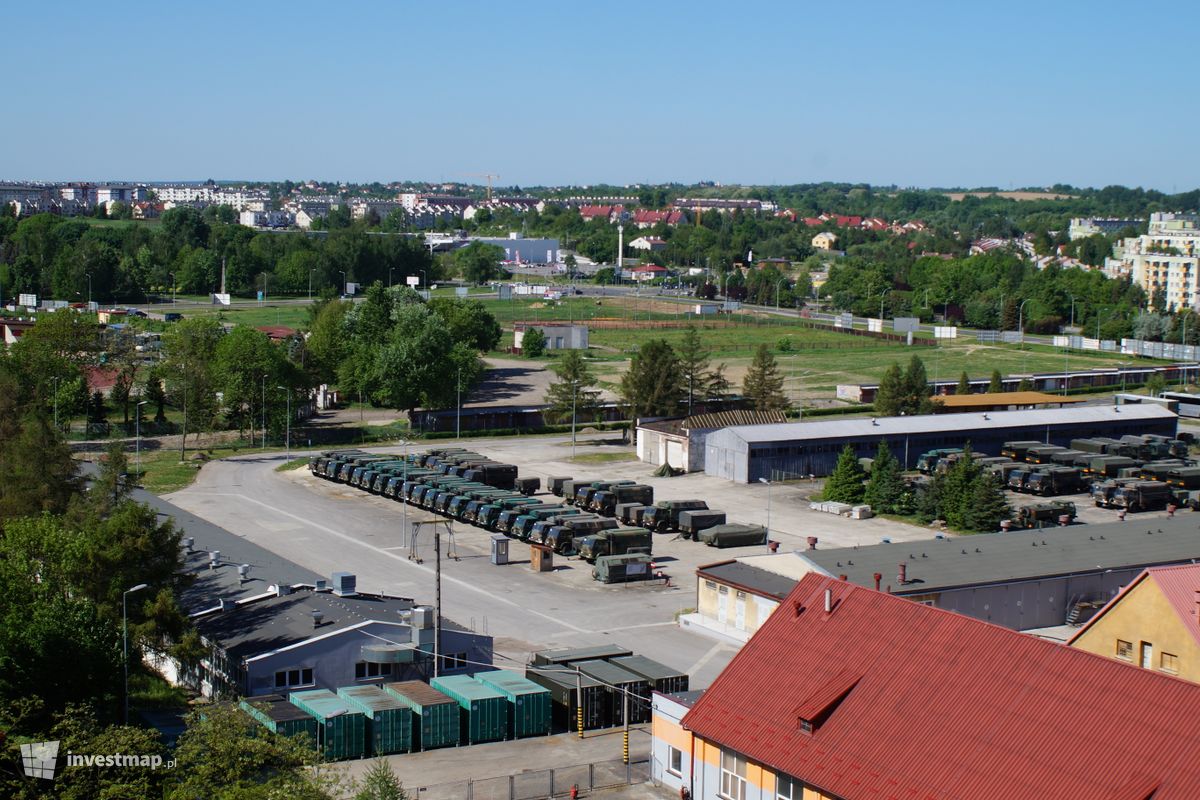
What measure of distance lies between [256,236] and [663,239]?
230 ft

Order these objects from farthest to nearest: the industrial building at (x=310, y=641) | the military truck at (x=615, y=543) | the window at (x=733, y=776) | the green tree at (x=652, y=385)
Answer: the green tree at (x=652, y=385) → the military truck at (x=615, y=543) → the industrial building at (x=310, y=641) → the window at (x=733, y=776)

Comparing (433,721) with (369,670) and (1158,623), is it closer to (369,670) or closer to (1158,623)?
(369,670)

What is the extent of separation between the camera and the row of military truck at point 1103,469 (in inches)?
1950

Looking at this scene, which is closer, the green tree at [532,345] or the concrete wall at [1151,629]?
the concrete wall at [1151,629]

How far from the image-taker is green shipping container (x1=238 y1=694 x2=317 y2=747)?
78.1 feet

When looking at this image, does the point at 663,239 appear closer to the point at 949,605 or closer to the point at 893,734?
the point at 949,605

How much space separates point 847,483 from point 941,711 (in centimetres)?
3061

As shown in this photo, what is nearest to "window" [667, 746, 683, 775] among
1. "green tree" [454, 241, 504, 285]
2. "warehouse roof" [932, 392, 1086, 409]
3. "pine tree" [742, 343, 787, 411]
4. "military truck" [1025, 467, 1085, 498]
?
"military truck" [1025, 467, 1085, 498]

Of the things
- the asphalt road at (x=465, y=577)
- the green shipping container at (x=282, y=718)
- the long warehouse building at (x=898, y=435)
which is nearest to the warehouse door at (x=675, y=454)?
the long warehouse building at (x=898, y=435)

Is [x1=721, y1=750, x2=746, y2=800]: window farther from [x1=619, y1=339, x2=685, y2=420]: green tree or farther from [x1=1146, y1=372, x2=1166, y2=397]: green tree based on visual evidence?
[x1=1146, y1=372, x2=1166, y2=397]: green tree

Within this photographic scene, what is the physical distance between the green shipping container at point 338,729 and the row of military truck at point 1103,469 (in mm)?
28224

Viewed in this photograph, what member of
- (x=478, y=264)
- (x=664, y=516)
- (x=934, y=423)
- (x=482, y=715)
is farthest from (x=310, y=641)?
(x=478, y=264)

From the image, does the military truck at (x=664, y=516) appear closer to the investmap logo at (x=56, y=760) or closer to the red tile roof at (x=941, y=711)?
the red tile roof at (x=941, y=711)

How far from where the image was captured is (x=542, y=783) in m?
23.1
